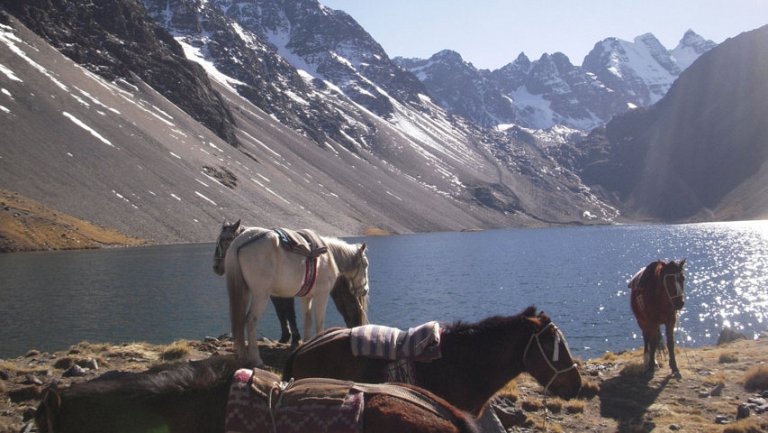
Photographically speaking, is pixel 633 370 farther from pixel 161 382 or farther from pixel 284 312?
pixel 161 382

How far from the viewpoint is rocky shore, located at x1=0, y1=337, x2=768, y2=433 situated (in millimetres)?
8602

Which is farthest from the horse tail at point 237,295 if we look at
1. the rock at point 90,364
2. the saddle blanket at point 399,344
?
the saddle blanket at point 399,344

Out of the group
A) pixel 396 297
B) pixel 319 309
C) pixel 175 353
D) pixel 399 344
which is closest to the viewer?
pixel 399 344

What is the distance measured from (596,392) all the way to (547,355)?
624 centimetres

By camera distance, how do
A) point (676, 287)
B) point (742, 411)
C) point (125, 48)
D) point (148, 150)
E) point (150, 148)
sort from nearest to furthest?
point (742, 411) → point (676, 287) → point (148, 150) → point (150, 148) → point (125, 48)

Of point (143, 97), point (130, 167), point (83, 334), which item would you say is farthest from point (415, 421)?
point (143, 97)

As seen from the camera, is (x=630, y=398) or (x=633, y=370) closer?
(x=630, y=398)

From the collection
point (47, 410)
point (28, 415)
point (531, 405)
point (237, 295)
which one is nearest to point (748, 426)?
point (531, 405)

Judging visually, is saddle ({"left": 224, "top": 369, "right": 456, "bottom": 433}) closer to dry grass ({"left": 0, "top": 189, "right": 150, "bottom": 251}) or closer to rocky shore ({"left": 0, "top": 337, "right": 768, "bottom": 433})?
rocky shore ({"left": 0, "top": 337, "right": 768, "bottom": 433})

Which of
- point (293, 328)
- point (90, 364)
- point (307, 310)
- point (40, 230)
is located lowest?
point (40, 230)

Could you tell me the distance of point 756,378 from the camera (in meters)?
11.0

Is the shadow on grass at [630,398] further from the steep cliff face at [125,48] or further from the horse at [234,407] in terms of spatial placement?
the steep cliff face at [125,48]

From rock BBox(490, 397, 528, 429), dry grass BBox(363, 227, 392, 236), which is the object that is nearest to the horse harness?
rock BBox(490, 397, 528, 429)

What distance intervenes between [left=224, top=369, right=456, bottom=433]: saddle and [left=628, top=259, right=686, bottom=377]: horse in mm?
10756
